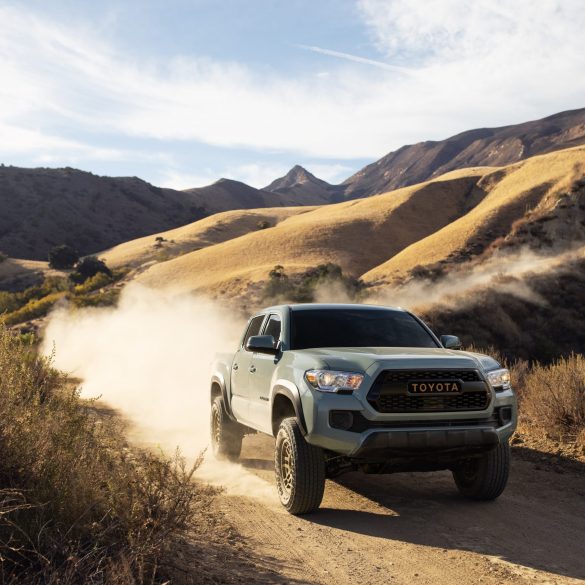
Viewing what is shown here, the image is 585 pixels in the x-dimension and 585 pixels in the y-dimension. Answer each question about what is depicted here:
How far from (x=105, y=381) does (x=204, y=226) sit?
70.6 metres

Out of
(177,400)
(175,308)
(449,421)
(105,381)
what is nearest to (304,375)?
(449,421)

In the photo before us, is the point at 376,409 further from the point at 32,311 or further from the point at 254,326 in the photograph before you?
the point at 32,311

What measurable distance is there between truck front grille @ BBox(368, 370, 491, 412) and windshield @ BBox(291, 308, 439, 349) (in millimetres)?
1320

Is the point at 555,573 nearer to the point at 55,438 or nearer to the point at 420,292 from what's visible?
the point at 55,438

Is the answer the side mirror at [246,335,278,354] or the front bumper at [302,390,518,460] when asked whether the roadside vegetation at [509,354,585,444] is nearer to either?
the front bumper at [302,390,518,460]

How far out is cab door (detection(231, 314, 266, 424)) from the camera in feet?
27.4

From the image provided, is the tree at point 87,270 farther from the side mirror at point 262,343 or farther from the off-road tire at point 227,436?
the side mirror at point 262,343

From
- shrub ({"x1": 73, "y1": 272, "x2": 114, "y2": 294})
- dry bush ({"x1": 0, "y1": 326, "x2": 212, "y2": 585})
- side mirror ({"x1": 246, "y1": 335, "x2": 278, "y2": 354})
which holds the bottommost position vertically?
shrub ({"x1": 73, "y1": 272, "x2": 114, "y2": 294})

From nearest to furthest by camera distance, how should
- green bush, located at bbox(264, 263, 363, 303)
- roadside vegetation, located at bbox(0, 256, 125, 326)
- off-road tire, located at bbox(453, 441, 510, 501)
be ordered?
off-road tire, located at bbox(453, 441, 510, 501) < green bush, located at bbox(264, 263, 363, 303) < roadside vegetation, located at bbox(0, 256, 125, 326)

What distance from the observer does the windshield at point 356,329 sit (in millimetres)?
7449

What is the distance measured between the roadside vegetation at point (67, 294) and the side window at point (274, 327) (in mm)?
37382

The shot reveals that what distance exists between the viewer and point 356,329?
7.65 m

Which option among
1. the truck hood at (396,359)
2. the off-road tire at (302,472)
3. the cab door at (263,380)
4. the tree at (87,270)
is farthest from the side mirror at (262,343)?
the tree at (87,270)

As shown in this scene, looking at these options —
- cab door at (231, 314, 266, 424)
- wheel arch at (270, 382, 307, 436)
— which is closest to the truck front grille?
wheel arch at (270, 382, 307, 436)
